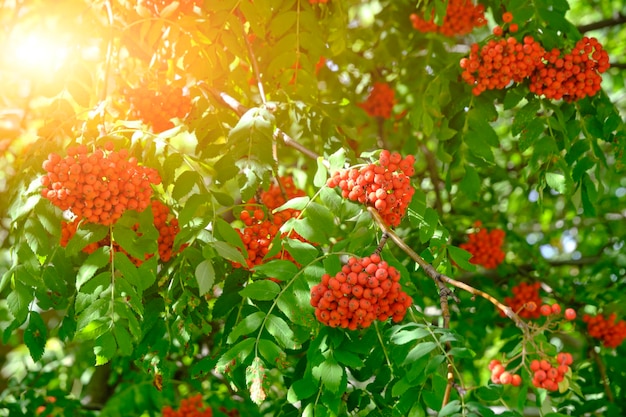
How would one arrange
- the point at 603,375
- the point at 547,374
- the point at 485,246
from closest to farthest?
the point at 547,374
the point at 603,375
the point at 485,246

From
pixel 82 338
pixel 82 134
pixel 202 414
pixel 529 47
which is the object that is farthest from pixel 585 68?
pixel 202 414

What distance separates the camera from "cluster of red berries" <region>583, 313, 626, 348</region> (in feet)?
13.3

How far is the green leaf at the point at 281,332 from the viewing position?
80.7 inches

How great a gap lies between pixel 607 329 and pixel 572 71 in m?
1.96

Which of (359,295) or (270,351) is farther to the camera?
(270,351)

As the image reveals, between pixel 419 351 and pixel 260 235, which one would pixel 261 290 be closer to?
pixel 260 235

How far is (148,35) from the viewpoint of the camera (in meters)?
3.09

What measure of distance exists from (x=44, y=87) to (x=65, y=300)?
0.87 meters

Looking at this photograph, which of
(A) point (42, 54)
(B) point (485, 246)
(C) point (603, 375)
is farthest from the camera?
(B) point (485, 246)

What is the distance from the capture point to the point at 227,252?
217cm

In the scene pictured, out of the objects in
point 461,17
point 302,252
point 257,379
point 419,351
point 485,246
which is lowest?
point 485,246

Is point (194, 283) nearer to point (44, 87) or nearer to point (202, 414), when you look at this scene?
point (44, 87)

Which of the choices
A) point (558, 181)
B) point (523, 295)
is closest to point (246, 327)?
point (558, 181)

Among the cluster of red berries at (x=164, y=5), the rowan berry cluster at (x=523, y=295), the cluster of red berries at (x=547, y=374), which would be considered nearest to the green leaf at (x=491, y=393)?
the cluster of red berries at (x=547, y=374)
